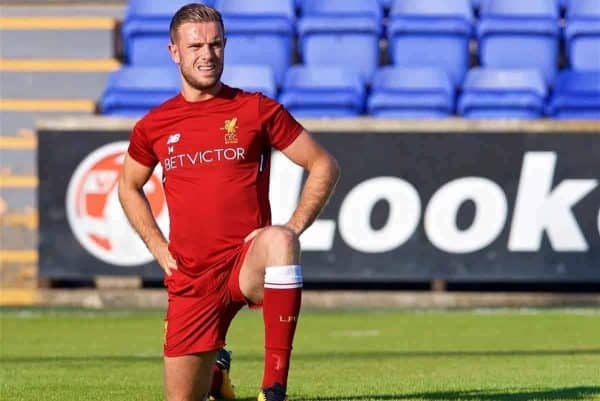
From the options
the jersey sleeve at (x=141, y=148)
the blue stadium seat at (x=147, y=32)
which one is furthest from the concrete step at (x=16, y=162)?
the jersey sleeve at (x=141, y=148)

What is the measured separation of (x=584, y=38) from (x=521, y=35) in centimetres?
67

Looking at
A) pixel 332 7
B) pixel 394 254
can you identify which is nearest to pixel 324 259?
pixel 394 254

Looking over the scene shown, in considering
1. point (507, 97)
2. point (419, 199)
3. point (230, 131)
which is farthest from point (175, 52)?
point (507, 97)

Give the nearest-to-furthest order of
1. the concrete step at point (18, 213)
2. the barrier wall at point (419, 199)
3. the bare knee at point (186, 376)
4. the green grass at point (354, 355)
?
the bare knee at point (186, 376)
the green grass at point (354, 355)
the barrier wall at point (419, 199)
the concrete step at point (18, 213)

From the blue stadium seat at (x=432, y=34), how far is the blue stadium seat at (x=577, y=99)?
126 centimetres

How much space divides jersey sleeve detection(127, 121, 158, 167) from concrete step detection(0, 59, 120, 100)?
1030cm

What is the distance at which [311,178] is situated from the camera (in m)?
6.25

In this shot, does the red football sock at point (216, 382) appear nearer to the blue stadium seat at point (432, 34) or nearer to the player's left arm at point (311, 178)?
the player's left arm at point (311, 178)

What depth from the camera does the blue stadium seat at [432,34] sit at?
54.3 feet

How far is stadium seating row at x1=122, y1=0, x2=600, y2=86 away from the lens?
→ 1650 cm

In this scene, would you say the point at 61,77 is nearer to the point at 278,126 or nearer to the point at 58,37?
the point at 58,37

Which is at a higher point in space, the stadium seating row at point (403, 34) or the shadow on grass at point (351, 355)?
the stadium seating row at point (403, 34)

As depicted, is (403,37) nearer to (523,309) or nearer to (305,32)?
(305,32)

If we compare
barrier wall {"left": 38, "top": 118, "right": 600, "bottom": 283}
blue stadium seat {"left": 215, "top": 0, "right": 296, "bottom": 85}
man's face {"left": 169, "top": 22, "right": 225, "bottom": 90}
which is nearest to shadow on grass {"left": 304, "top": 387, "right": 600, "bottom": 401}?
man's face {"left": 169, "top": 22, "right": 225, "bottom": 90}
